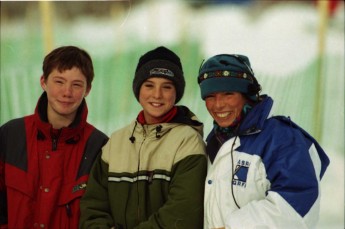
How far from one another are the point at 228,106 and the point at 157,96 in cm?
35

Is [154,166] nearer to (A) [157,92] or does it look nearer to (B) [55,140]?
(A) [157,92]

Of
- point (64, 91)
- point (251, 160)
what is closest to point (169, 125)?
point (251, 160)

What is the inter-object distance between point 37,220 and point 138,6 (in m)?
1.38

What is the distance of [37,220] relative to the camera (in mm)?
2391

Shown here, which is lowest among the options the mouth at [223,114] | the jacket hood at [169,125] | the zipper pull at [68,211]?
the zipper pull at [68,211]

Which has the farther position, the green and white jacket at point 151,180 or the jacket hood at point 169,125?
the jacket hood at point 169,125

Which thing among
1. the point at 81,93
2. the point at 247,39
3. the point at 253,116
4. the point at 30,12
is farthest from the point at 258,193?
the point at 30,12

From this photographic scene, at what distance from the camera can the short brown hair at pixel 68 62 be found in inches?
95.8

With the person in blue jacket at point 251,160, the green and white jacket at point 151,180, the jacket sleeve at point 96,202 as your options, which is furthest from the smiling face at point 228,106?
the jacket sleeve at point 96,202

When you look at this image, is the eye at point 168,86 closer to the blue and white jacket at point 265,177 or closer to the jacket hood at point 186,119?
the jacket hood at point 186,119

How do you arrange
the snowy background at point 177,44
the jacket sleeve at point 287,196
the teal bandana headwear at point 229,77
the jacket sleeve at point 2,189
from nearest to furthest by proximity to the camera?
the jacket sleeve at point 287,196, the teal bandana headwear at point 229,77, the jacket sleeve at point 2,189, the snowy background at point 177,44

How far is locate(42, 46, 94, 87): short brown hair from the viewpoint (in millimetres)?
2434

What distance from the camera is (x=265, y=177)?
193 cm

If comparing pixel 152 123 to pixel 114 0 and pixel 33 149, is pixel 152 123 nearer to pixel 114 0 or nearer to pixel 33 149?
pixel 33 149
